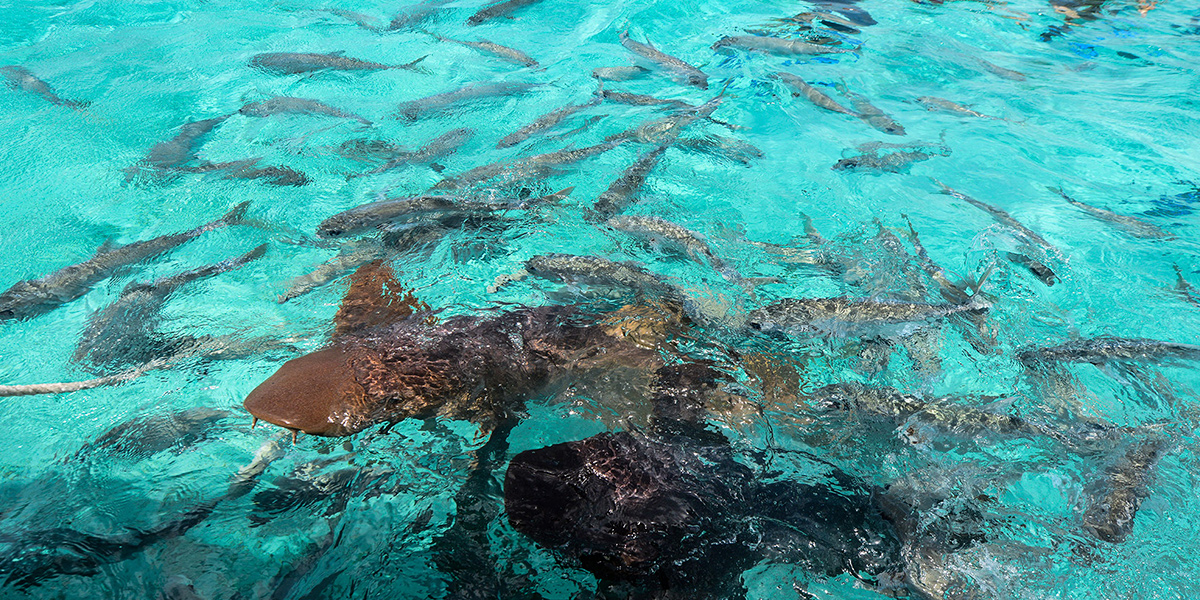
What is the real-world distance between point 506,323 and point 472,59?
22.5 feet

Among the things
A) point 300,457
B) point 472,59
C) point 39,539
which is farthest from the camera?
point 472,59

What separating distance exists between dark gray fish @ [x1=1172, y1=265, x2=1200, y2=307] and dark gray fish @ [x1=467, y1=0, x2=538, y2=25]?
9561 millimetres

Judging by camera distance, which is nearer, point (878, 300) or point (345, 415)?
point (345, 415)

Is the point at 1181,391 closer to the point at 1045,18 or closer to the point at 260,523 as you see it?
the point at 260,523

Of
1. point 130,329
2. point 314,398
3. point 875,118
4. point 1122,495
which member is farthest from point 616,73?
point 1122,495

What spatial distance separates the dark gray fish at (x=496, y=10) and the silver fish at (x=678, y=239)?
6641 mm

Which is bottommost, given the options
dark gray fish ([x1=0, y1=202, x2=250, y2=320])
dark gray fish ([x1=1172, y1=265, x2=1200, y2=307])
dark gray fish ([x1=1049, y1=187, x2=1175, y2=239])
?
dark gray fish ([x1=1172, y1=265, x2=1200, y2=307])

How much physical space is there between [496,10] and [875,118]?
21.0 feet

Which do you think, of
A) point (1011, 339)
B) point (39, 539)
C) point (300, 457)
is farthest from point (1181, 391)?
point (39, 539)

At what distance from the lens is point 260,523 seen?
2.90m

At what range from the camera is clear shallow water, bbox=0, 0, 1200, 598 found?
2.89m

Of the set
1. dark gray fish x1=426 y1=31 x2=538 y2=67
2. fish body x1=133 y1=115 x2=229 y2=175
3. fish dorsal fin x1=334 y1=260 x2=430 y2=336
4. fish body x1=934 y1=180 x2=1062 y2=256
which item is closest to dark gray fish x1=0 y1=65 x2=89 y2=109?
fish body x1=133 y1=115 x2=229 y2=175

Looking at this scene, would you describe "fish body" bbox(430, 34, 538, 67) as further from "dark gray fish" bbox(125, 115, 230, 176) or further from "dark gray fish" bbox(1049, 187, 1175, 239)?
"dark gray fish" bbox(1049, 187, 1175, 239)

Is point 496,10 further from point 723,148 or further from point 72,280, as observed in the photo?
point 72,280
